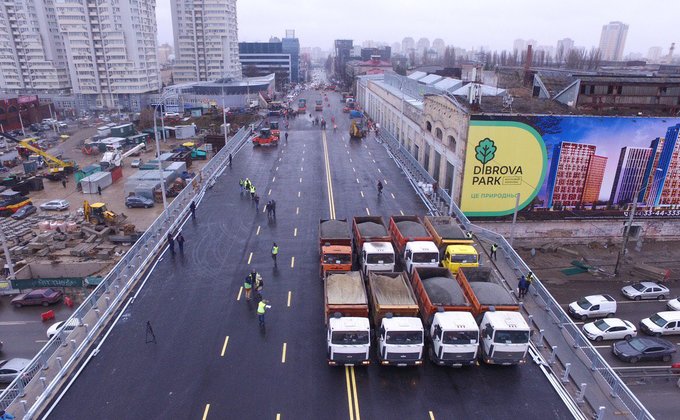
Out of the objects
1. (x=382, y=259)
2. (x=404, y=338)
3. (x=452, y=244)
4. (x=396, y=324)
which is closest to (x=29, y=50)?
(x=382, y=259)

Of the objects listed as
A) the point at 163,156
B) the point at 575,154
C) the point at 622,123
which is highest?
the point at 622,123

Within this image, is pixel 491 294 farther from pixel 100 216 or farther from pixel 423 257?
pixel 100 216

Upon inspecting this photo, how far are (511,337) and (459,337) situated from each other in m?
2.25

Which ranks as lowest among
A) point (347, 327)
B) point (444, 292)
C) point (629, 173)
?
point (347, 327)

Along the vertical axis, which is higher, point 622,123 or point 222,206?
point 622,123

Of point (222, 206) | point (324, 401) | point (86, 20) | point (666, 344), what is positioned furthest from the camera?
point (86, 20)

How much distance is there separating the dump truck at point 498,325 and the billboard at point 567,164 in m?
20.2

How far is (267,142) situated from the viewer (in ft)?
205

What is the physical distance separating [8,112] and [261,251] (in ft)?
301

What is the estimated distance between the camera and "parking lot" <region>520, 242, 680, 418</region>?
23250 mm

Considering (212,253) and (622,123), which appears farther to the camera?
(622,123)

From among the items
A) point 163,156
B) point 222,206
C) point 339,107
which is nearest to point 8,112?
point 163,156

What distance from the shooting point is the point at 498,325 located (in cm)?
1794

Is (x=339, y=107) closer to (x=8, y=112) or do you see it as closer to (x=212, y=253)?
(x=8, y=112)
